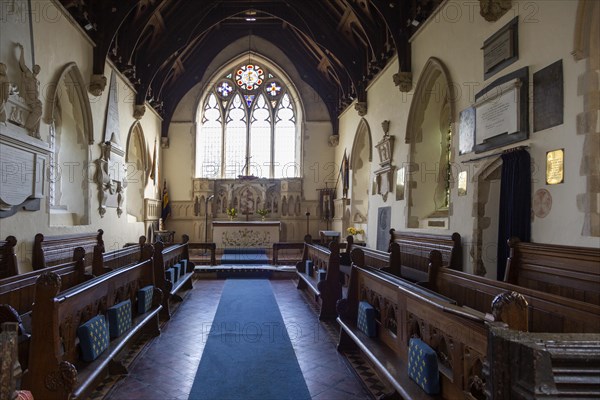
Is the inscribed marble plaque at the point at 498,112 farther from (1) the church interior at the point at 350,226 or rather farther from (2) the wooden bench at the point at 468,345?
(2) the wooden bench at the point at 468,345

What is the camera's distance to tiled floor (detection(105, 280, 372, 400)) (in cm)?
298

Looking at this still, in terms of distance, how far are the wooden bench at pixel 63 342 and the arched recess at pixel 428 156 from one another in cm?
509

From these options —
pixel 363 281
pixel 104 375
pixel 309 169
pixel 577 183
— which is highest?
pixel 309 169

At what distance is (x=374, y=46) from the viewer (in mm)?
8523

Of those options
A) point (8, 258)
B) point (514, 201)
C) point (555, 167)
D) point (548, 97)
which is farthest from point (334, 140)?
point (8, 258)

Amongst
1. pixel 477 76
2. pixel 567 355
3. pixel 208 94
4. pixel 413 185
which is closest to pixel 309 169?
pixel 208 94

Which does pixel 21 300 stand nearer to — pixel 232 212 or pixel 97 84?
pixel 97 84

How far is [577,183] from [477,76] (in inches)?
84.8

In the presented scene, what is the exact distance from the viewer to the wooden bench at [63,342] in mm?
2215

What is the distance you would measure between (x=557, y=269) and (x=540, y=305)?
43.6 inches

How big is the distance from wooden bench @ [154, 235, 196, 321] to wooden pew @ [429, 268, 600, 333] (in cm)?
340

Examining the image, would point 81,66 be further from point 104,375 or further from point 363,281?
point 363,281

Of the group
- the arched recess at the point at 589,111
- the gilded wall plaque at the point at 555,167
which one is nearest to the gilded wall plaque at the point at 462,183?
the gilded wall plaque at the point at 555,167

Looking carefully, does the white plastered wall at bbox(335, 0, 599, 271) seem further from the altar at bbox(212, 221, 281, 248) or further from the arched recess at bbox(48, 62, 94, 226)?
the arched recess at bbox(48, 62, 94, 226)
